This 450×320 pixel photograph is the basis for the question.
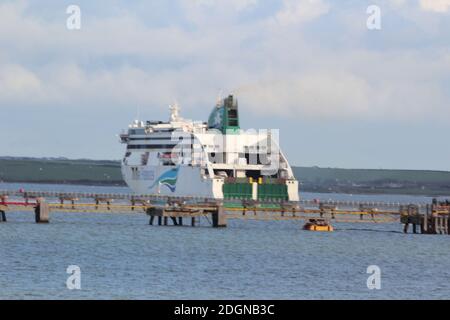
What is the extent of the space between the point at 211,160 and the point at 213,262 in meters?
68.6

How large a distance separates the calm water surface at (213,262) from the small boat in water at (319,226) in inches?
50.6

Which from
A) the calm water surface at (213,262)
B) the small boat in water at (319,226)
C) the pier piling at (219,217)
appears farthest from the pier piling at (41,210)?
the small boat in water at (319,226)

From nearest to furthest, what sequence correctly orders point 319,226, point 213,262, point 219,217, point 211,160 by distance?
point 213,262
point 219,217
point 319,226
point 211,160

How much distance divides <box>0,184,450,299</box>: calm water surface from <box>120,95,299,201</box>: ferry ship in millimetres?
33425

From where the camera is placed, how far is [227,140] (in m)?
135

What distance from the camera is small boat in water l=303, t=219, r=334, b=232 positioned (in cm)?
9250

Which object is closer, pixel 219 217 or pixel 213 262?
pixel 213 262

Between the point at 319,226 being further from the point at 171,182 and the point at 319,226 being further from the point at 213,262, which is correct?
the point at 171,182

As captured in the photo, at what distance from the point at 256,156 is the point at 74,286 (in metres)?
82.5

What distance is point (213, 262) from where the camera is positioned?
65688 millimetres

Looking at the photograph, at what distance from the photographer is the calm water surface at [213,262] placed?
53531 mm

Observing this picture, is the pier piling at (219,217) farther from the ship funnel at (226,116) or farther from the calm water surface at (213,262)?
the ship funnel at (226,116)

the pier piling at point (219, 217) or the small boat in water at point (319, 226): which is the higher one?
the pier piling at point (219, 217)

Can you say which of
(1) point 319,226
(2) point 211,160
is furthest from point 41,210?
(2) point 211,160
